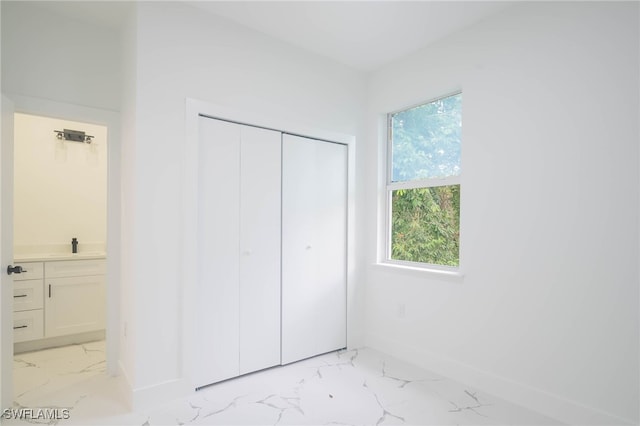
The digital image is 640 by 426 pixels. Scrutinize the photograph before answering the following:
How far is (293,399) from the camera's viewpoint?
2213mm

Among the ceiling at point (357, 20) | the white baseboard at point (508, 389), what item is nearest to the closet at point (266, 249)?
the white baseboard at point (508, 389)

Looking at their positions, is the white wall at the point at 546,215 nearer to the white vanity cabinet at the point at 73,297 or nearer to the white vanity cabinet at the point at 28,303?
the white vanity cabinet at the point at 73,297

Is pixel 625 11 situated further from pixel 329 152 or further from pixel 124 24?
pixel 124 24

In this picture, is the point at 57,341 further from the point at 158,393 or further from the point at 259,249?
the point at 259,249

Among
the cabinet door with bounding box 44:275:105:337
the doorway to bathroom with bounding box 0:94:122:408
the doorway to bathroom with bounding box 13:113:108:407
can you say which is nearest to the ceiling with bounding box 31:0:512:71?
the doorway to bathroom with bounding box 0:94:122:408

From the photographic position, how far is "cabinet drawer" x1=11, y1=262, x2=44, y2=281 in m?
3.01

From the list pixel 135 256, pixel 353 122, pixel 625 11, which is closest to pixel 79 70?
pixel 135 256

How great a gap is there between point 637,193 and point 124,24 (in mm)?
3261

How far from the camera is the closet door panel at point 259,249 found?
8.30 ft

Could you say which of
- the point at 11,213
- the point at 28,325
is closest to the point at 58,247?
the point at 28,325

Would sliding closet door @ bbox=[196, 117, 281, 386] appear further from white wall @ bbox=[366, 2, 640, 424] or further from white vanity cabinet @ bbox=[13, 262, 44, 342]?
white vanity cabinet @ bbox=[13, 262, 44, 342]

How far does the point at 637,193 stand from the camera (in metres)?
1.76

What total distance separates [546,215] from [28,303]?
4.07 meters

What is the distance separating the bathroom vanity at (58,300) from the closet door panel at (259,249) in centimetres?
178
